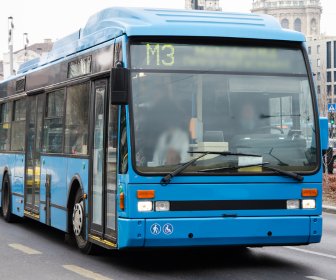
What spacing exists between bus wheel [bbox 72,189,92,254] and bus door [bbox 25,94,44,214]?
245 cm

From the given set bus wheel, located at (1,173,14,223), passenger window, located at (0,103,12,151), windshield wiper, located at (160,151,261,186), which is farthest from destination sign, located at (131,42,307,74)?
passenger window, located at (0,103,12,151)

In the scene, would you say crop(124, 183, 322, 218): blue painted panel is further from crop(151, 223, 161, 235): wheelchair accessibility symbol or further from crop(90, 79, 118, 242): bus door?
crop(90, 79, 118, 242): bus door

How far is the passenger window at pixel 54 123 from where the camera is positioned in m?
13.4

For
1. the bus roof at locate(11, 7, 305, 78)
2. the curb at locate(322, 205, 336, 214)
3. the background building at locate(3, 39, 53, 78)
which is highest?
the background building at locate(3, 39, 53, 78)

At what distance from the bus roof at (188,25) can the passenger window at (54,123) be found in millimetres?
1816

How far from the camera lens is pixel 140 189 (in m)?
10.0

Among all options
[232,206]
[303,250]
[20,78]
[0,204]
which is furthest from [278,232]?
[0,204]

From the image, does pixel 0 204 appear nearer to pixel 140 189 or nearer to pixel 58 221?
pixel 58 221

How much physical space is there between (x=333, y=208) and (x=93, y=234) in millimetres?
11844

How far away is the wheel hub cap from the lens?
12.0m

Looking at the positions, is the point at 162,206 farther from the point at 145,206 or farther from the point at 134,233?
the point at 134,233

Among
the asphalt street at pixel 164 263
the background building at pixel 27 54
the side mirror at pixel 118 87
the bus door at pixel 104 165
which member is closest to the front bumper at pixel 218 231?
the asphalt street at pixel 164 263

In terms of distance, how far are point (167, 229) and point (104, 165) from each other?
4.61 feet

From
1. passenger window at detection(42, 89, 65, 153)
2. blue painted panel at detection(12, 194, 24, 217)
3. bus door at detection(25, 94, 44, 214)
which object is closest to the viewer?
passenger window at detection(42, 89, 65, 153)
